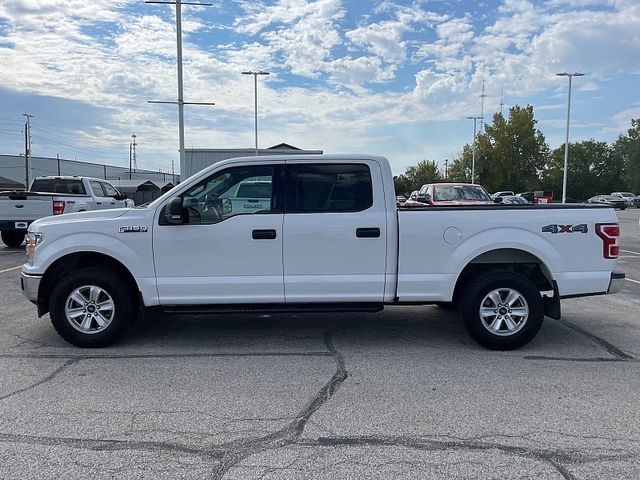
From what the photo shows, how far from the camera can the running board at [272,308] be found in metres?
5.42

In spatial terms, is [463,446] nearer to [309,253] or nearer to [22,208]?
[309,253]

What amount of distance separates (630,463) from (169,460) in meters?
2.87

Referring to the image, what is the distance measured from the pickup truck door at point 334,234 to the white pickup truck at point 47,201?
973 centimetres

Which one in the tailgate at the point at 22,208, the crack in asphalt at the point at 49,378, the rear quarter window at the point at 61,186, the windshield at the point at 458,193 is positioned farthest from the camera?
the windshield at the point at 458,193

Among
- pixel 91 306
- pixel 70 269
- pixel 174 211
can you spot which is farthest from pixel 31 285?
pixel 174 211

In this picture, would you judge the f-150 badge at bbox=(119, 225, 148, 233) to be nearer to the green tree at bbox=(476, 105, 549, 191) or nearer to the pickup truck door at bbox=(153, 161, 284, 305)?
the pickup truck door at bbox=(153, 161, 284, 305)

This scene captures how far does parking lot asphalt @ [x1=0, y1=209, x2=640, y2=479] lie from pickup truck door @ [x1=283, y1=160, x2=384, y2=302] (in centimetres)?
69

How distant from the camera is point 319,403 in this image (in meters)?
4.14

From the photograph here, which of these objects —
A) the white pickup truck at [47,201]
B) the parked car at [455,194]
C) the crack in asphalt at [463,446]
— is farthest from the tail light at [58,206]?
the crack in asphalt at [463,446]

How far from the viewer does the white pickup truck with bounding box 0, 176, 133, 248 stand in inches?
507

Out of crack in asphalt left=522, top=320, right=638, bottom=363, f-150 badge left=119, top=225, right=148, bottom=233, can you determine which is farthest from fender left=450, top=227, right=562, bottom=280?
f-150 badge left=119, top=225, right=148, bottom=233

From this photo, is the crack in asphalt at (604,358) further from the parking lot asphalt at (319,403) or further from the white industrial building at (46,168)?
the white industrial building at (46,168)

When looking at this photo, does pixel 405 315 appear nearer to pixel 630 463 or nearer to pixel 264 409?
pixel 264 409

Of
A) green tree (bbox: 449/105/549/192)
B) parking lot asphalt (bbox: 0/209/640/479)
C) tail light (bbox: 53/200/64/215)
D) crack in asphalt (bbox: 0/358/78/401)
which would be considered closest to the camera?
parking lot asphalt (bbox: 0/209/640/479)
